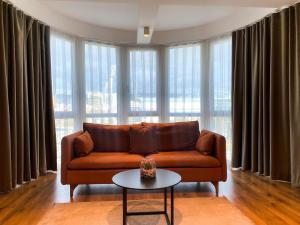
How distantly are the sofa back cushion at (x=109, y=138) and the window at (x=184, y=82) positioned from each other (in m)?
2.03

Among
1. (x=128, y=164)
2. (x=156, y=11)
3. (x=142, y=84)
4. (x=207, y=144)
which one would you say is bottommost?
(x=128, y=164)

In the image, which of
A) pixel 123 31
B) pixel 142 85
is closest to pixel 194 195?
pixel 142 85

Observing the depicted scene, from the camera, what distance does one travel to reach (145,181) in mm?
2420

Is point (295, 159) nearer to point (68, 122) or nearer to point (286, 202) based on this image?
point (286, 202)

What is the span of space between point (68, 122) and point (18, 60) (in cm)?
174

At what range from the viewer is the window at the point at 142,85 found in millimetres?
5652

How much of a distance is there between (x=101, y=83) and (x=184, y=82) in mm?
1782

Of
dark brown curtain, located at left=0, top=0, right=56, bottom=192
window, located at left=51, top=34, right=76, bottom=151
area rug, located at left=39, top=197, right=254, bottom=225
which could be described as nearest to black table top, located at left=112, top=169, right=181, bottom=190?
area rug, located at left=39, top=197, right=254, bottom=225

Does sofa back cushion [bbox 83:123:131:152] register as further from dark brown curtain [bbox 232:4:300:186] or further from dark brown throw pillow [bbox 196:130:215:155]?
dark brown curtain [bbox 232:4:300:186]

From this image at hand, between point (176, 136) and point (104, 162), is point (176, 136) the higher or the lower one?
the higher one

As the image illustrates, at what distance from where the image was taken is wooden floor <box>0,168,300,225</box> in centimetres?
261

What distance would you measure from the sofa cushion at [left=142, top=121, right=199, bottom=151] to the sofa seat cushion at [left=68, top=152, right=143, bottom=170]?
2.11 ft

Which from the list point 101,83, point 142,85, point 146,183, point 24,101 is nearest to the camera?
point 146,183

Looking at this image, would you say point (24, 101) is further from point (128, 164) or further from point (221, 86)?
point (221, 86)
